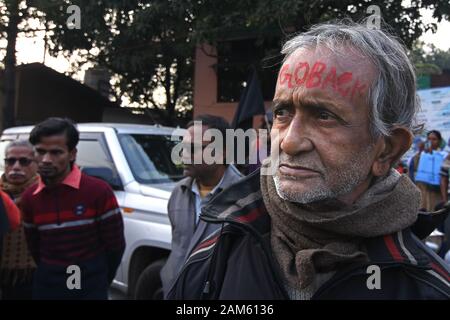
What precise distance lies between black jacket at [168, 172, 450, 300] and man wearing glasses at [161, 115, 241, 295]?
140cm

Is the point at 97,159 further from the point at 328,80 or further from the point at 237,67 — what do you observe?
the point at 237,67

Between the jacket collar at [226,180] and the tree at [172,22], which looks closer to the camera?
the jacket collar at [226,180]

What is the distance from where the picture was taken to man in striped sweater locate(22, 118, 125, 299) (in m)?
2.84

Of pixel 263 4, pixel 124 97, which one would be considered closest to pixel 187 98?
pixel 124 97

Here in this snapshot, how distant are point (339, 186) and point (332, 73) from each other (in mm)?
335

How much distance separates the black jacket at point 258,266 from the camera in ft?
4.10

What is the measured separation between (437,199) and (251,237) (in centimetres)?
802

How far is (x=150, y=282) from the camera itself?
407 cm

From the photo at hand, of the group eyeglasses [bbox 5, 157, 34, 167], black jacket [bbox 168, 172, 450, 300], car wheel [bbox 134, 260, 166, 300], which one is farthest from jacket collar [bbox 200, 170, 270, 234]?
car wheel [bbox 134, 260, 166, 300]

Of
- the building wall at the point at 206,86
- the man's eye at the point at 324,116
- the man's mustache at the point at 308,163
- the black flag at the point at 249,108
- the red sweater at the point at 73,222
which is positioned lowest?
the red sweater at the point at 73,222

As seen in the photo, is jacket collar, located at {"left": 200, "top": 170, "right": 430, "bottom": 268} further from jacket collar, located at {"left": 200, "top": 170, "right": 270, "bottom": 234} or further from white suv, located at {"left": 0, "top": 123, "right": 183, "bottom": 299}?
white suv, located at {"left": 0, "top": 123, "right": 183, "bottom": 299}

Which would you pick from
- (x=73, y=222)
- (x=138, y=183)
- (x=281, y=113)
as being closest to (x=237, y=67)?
(x=138, y=183)

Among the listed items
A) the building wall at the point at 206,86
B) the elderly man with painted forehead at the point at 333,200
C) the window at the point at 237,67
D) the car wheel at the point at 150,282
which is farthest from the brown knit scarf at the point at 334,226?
the building wall at the point at 206,86

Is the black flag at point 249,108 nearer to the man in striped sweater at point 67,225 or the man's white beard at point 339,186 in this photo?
the man in striped sweater at point 67,225
